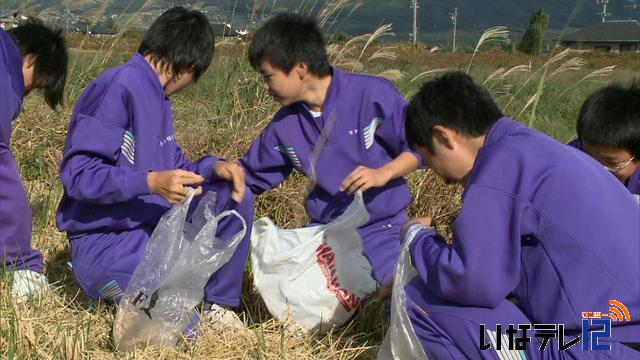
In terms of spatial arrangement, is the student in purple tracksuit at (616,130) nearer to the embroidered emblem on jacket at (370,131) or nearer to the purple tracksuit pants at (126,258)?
the embroidered emblem on jacket at (370,131)

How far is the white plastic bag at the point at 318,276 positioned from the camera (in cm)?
253

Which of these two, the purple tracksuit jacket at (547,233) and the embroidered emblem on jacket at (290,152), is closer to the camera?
the purple tracksuit jacket at (547,233)

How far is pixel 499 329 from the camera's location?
1881mm

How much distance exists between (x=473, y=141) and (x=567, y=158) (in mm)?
259

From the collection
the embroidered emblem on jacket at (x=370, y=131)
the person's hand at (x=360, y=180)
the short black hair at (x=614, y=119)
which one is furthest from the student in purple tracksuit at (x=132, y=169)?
the short black hair at (x=614, y=119)

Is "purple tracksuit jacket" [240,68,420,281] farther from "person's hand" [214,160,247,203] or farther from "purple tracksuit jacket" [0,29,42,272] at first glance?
"purple tracksuit jacket" [0,29,42,272]

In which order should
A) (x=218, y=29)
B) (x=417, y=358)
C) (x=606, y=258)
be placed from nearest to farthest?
(x=606, y=258)
(x=417, y=358)
(x=218, y=29)

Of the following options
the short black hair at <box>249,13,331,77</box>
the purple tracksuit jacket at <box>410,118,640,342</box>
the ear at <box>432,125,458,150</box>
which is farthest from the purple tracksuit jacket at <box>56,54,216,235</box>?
the purple tracksuit jacket at <box>410,118,640,342</box>

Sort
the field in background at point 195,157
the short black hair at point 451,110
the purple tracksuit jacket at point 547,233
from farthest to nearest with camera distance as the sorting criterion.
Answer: the field in background at point 195,157 → the short black hair at point 451,110 → the purple tracksuit jacket at point 547,233

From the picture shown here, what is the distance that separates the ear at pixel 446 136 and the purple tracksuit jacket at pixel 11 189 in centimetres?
159

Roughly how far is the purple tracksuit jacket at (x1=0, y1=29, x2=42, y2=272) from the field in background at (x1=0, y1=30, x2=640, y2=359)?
151 mm

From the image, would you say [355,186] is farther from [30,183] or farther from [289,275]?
[30,183]

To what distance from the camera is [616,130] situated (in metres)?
2.47

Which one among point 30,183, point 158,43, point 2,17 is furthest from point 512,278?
point 2,17
